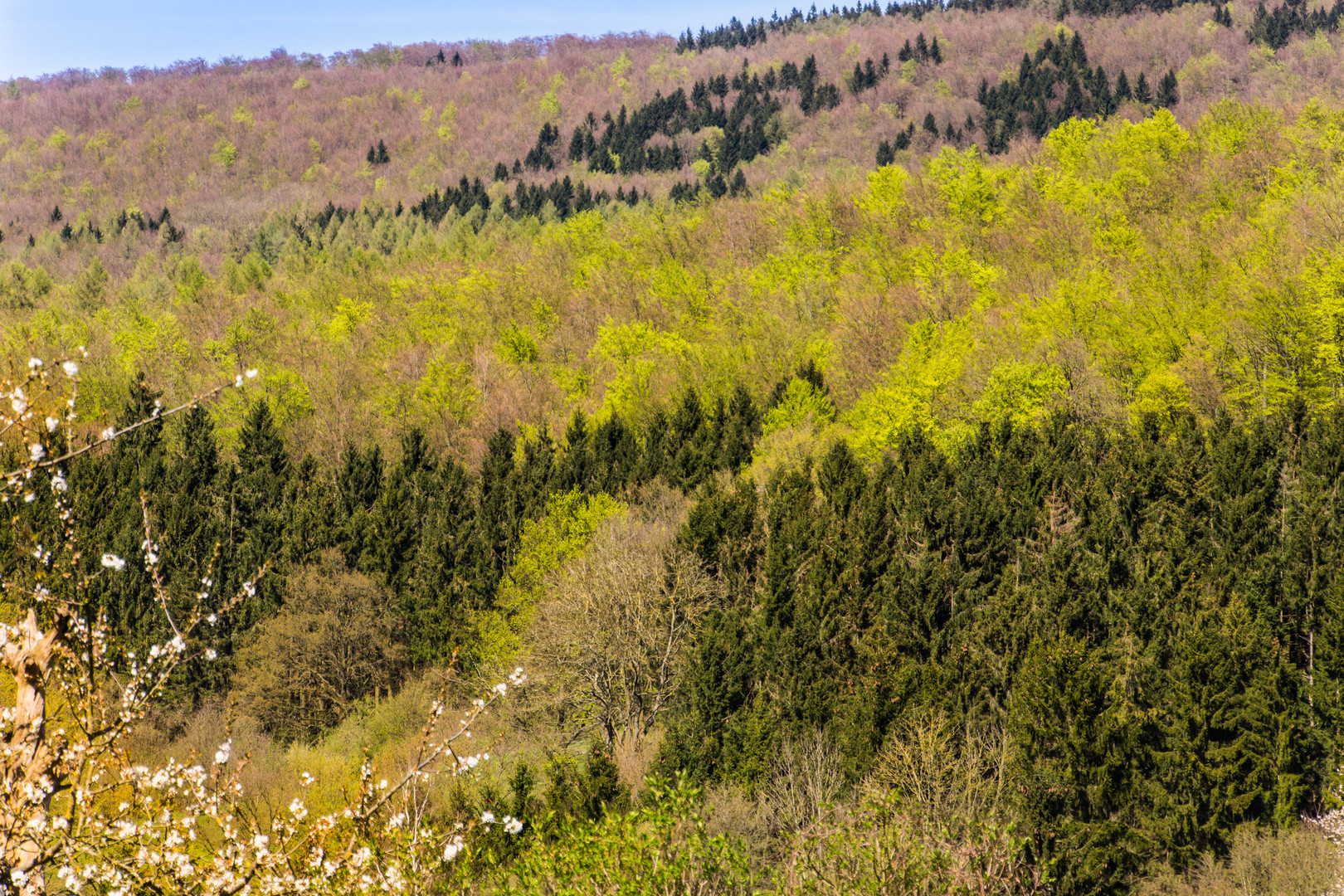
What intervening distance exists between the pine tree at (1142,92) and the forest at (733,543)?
75.3ft

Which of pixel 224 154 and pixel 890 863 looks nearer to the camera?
pixel 890 863

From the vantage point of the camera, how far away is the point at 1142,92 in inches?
4279

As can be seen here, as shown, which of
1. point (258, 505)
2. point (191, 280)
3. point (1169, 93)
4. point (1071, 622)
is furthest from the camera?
point (1169, 93)

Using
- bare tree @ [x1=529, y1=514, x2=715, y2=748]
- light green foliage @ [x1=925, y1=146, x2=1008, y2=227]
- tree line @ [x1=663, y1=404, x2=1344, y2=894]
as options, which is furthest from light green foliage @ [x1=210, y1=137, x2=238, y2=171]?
bare tree @ [x1=529, y1=514, x2=715, y2=748]

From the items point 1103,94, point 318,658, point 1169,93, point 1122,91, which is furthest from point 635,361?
point 1122,91

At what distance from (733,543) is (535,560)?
28.4 feet

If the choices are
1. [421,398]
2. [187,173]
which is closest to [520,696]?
[421,398]

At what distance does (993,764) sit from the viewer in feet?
109

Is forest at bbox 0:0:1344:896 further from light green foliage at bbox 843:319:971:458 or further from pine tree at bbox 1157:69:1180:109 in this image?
pine tree at bbox 1157:69:1180:109

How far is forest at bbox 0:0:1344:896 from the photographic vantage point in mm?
13250

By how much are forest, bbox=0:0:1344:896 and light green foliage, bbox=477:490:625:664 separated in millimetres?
260

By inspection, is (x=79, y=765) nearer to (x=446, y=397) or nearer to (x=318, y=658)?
(x=318, y=658)

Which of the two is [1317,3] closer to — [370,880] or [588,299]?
[588,299]

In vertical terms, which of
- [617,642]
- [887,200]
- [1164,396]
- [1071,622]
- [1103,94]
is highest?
[1103,94]
